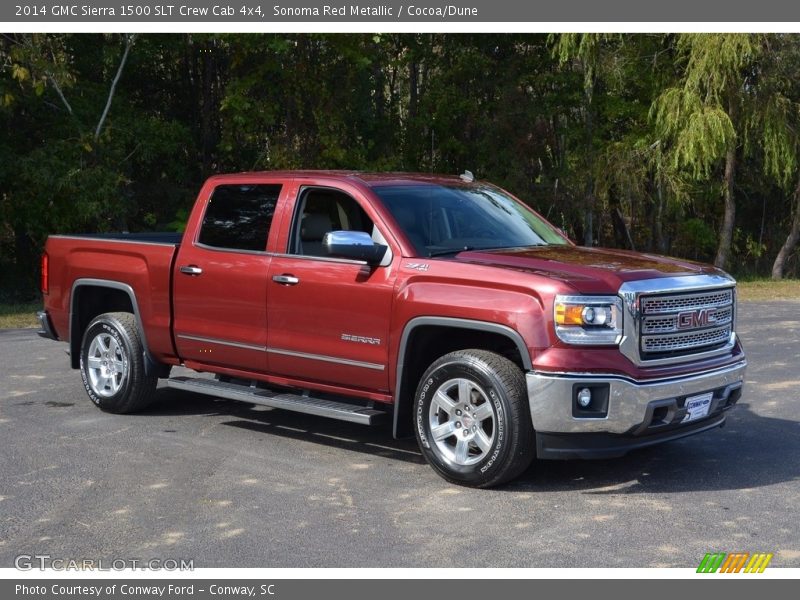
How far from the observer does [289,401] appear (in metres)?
7.75

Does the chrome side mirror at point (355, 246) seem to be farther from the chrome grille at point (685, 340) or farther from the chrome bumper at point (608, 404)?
the chrome grille at point (685, 340)

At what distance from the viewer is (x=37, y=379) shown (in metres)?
10.9

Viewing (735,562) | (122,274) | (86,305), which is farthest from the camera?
(86,305)

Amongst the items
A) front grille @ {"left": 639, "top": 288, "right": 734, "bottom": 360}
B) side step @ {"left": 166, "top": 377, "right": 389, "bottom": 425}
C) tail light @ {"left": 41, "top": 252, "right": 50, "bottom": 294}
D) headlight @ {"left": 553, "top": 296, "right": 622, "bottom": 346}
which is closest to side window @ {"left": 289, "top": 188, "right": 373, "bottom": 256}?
side step @ {"left": 166, "top": 377, "right": 389, "bottom": 425}

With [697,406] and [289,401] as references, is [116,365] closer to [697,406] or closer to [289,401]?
[289,401]

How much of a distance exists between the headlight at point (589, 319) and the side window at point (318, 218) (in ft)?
6.39

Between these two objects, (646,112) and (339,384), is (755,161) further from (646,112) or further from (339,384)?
(339,384)

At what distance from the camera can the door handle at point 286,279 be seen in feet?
25.2

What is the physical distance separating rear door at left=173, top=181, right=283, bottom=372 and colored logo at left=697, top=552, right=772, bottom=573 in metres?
3.74

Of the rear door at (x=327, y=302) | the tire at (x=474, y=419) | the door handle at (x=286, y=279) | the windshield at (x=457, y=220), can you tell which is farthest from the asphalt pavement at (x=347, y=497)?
the windshield at (x=457, y=220)

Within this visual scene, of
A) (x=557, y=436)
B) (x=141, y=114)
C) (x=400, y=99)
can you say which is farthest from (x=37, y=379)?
(x=400, y=99)

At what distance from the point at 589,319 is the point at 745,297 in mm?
15378

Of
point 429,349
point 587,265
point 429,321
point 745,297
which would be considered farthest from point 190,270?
point 745,297

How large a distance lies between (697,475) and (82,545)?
150 inches
